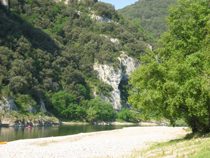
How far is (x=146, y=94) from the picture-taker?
1619 inches

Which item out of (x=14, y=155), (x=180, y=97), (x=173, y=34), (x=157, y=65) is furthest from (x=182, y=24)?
(x=14, y=155)

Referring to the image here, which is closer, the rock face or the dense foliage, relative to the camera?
the dense foliage

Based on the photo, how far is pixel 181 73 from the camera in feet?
127

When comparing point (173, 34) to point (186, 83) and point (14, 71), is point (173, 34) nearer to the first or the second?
point (186, 83)

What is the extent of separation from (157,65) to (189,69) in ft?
11.2

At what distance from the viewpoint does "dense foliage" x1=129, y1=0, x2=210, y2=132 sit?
125ft

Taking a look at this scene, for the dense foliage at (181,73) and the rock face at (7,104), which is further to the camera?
the rock face at (7,104)

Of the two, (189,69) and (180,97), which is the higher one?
(189,69)

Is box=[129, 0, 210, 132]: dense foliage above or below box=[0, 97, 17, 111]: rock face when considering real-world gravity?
below

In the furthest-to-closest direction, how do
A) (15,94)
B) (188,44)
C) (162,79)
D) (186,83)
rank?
(15,94) < (188,44) < (162,79) < (186,83)

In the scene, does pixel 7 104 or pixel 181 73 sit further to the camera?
pixel 7 104

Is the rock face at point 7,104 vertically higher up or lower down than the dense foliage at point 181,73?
higher up

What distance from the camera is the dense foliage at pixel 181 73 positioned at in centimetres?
3797

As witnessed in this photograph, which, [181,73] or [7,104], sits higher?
[7,104]
